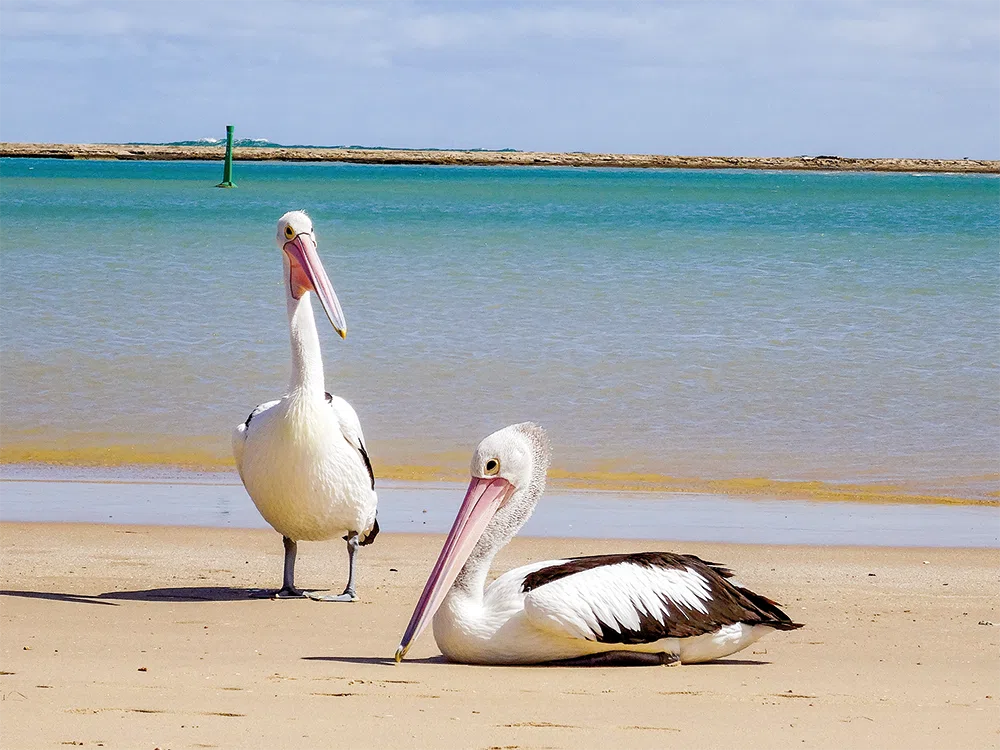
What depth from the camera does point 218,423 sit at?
29.1 feet

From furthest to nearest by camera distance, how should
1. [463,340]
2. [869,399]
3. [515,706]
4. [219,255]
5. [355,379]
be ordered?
[219,255] → [463,340] → [355,379] → [869,399] → [515,706]

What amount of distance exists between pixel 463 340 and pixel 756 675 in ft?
29.0

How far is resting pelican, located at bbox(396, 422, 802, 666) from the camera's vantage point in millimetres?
3742

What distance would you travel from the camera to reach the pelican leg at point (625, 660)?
3873 mm

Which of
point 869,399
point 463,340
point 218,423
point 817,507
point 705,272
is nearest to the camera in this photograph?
point 817,507

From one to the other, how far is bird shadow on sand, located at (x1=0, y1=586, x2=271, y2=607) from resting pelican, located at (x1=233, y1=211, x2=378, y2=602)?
0.56 ft

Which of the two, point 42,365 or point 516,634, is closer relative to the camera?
point 516,634

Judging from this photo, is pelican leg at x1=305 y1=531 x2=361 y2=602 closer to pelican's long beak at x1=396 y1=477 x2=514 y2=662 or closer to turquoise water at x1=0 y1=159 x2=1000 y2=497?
pelican's long beak at x1=396 y1=477 x2=514 y2=662

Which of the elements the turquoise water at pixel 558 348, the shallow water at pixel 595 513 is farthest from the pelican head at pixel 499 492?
the turquoise water at pixel 558 348

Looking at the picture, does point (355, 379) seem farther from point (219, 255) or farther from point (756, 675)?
point (219, 255)

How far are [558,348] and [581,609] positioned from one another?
8450 millimetres

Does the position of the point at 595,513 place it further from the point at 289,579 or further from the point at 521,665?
the point at 521,665

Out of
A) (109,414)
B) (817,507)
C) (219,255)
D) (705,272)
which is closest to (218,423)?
(109,414)

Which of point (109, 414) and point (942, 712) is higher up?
point (942, 712)
